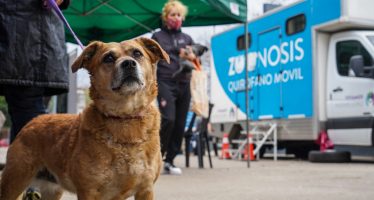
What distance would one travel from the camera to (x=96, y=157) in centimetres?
305

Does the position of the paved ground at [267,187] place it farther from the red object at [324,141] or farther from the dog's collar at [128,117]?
the red object at [324,141]

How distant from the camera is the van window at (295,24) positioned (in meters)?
11.5

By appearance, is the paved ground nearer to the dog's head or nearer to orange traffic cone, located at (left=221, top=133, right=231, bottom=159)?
the dog's head

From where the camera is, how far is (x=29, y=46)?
3996 millimetres

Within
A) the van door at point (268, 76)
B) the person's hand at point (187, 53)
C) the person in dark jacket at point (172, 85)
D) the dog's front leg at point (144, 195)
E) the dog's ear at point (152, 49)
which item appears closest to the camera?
the dog's front leg at point (144, 195)

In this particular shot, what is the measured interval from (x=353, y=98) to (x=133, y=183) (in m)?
8.07

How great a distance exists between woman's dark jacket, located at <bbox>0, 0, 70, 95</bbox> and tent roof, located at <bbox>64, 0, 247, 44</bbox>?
14.1 ft

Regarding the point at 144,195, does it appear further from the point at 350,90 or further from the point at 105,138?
the point at 350,90

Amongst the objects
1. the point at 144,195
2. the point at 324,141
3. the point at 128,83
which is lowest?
the point at 144,195

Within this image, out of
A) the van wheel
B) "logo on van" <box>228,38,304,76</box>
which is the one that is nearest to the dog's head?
the van wheel

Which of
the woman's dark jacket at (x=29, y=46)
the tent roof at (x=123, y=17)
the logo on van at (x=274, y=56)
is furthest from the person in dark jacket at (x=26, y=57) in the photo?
the logo on van at (x=274, y=56)

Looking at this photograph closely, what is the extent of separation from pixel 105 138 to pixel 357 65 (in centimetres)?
768

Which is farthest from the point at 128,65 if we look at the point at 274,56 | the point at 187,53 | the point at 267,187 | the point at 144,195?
the point at 274,56

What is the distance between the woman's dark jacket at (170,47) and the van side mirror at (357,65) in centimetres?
404
